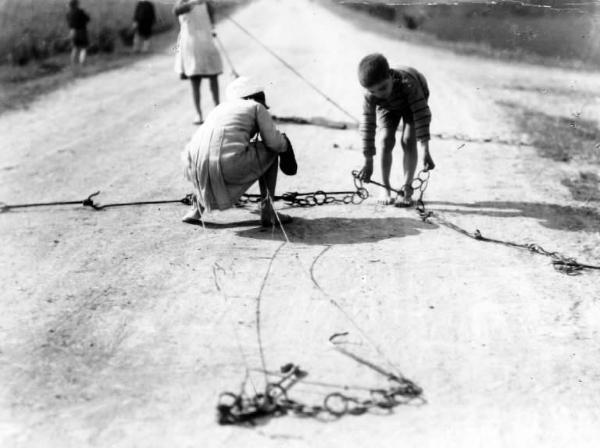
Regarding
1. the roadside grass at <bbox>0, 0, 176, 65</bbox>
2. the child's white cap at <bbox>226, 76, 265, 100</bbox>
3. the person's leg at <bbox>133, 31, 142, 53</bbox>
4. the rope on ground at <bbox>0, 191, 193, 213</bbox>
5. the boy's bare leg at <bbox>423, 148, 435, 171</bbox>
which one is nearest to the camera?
the child's white cap at <bbox>226, 76, 265, 100</bbox>

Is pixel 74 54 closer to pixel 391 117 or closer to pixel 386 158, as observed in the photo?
pixel 386 158

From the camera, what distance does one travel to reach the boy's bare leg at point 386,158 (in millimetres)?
6910

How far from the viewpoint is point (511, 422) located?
362 centimetres

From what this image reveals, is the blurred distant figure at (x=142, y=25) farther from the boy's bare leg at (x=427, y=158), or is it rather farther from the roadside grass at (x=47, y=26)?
the boy's bare leg at (x=427, y=158)

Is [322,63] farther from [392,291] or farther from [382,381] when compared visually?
[382,381]

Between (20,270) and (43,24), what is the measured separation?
13.0m

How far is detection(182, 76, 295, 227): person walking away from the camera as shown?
5.89 meters

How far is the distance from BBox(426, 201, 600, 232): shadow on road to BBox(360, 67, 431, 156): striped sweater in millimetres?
927

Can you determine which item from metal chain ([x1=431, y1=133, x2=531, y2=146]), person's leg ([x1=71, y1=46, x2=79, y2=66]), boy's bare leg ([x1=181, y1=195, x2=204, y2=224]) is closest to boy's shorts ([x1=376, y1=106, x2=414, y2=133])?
boy's bare leg ([x1=181, y1=195, x2=204, y2=224])

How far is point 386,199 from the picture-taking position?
703 cm

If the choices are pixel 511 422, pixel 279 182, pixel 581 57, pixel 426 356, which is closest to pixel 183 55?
pixel 279 182

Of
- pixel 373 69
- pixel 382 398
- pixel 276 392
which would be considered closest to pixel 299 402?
pixel 276 392

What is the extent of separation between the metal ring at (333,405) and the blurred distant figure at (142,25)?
17.1 m

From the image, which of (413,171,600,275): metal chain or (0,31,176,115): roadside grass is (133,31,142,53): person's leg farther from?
(413,171,600,275): metal chain
